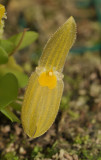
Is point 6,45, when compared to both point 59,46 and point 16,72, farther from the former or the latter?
point 59,46

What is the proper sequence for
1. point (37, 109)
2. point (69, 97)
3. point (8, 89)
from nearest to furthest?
1. point (37, 109)
2. point (8, 89)
3. point (69, 97)

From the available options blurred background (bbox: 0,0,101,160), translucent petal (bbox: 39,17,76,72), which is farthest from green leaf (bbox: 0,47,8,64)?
blurred background (bbox: 0,0,101,160)

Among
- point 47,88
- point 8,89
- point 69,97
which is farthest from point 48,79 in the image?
point 69,97

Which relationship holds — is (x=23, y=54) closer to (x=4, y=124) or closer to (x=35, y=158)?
(x=4, y=124)

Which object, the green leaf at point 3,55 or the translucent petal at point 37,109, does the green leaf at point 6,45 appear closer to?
the green leaf at point 3,55

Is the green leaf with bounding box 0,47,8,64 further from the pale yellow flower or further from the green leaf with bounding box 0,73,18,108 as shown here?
the pale yellow flower

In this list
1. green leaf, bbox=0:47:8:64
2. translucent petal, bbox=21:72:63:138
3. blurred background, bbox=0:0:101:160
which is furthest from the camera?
blurred background, bbox=0:0:101:160

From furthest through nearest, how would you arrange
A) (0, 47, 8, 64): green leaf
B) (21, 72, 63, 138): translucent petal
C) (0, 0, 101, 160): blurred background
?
(0, 0, 101, 160): blurred background, (0, 47, 8, 64): green leaf, (21, 72, 63, 138): translucent petal

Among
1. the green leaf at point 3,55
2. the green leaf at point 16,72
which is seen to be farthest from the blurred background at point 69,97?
the green leaf at point 3,55
